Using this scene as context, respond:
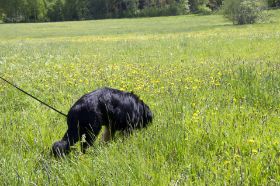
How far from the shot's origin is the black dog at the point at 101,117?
3.49 meters

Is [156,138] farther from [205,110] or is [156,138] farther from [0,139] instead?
[0,139]

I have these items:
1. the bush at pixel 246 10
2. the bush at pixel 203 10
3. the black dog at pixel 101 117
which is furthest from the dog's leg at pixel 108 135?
the bush at pixel 203 10

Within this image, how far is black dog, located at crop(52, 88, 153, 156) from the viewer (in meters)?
3.49

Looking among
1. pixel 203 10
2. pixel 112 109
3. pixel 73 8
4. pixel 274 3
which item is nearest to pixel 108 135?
pixel 112 109

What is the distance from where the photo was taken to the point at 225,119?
13.4 feet

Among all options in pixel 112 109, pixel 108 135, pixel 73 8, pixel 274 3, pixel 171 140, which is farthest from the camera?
pixel 73 8

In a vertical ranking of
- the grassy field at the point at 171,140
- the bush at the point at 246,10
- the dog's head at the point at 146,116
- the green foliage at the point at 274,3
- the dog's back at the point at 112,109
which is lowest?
the grassy field at the point at 171,140

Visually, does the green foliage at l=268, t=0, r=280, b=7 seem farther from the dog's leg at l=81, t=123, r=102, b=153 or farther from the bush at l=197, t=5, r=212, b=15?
the dog's leg at l=81, t=123, r=102, b=153

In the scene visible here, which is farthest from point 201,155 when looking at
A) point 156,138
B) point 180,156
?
point 156,138

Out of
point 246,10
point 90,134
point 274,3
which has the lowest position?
point 90,134

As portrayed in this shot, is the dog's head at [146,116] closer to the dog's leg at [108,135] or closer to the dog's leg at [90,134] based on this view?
the dog's leg at [108,135]

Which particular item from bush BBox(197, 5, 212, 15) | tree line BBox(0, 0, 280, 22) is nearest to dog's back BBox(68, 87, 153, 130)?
bush BBox(197, 5, 212, 15)

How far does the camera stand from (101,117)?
366 cm

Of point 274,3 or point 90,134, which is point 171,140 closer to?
point 90,134
